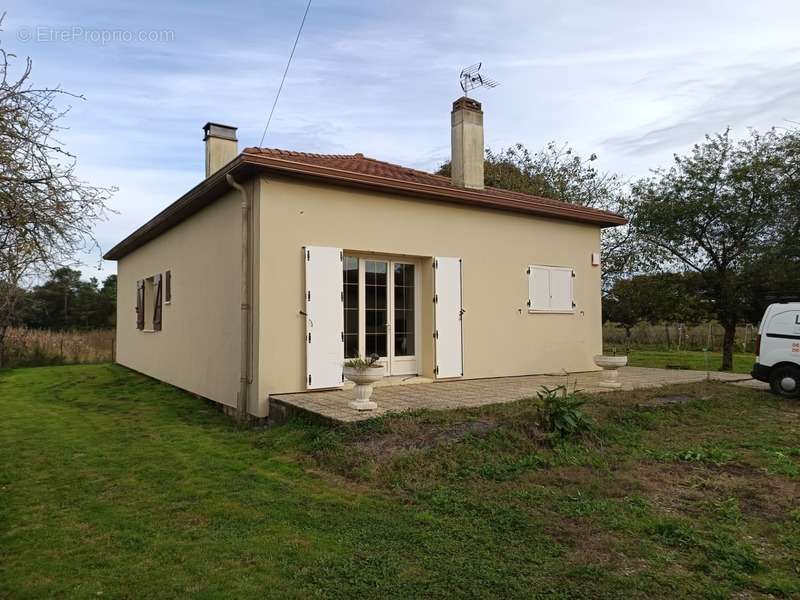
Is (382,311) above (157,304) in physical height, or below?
below

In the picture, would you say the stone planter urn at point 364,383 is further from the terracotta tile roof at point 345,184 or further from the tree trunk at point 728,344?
the tree trunk at point 728,344

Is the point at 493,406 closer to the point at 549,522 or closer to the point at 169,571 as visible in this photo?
the point at 549,522

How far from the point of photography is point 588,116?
1130 cm

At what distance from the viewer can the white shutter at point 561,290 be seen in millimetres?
9922

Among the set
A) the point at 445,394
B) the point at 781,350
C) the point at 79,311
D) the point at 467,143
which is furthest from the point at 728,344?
the point at 79,311

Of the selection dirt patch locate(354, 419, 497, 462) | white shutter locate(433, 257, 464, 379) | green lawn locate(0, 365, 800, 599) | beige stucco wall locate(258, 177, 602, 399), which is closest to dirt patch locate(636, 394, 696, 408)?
green lawn locate(0, 365, 800, 599)

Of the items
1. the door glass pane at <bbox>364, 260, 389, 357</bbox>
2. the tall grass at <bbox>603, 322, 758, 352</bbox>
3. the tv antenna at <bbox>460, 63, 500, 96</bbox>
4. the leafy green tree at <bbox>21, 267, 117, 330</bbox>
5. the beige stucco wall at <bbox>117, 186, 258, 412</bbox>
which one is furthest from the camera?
the leafy green tree at <bbox>21, 267, 117, 330</bbox>

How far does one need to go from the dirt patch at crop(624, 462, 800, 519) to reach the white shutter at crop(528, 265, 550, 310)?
5.00 meters

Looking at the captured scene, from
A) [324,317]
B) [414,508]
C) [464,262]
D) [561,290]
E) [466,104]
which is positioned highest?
[466,104]

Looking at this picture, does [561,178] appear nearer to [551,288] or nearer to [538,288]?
[551,288]

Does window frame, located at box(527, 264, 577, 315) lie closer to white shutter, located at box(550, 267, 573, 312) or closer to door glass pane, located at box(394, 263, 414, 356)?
white shutter, located at box(550, 267, 573, 312)

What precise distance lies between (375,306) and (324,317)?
1077 mm

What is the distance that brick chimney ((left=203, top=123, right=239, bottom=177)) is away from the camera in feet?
35.4

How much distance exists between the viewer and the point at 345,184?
24.5ft
